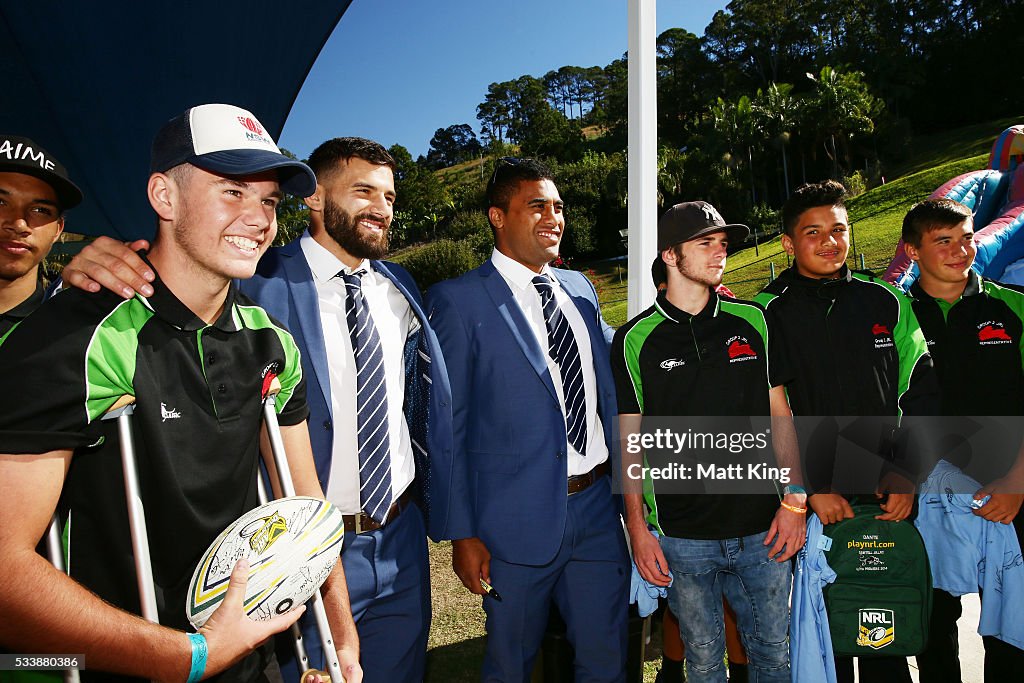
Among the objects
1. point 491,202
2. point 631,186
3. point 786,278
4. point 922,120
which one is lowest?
point 786,278

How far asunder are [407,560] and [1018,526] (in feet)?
9.54

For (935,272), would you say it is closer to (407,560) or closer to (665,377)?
(665,377)

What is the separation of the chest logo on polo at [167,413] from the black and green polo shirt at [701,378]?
→ 1818mm

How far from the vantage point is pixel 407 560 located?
2512mm

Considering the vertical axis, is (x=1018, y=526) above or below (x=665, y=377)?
below

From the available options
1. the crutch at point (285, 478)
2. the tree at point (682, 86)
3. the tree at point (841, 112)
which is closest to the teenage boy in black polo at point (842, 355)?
the crutch at point (285, 478)

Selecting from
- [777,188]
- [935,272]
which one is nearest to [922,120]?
[777,188]

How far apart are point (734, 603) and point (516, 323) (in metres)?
1.57

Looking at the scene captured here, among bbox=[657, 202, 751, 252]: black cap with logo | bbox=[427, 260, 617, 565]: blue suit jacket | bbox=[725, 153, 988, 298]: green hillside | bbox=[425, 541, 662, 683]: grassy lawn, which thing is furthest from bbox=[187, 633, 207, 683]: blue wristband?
bbox=[725, 153, 988, 298]: green hillside

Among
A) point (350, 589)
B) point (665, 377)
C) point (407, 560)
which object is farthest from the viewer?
point (665, 377)

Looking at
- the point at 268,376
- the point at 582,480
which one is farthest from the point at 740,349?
the point at 268,376

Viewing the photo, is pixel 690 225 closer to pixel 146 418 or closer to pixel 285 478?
pixel 285 478

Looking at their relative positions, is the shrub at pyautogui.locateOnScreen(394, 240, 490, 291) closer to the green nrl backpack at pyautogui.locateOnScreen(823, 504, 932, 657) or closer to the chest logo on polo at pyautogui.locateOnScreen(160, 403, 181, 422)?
the green nrl backpack at pyautogui.locateOnScreen(823, 504, 932, 657)

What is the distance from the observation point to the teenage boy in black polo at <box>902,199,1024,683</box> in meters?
2.88
